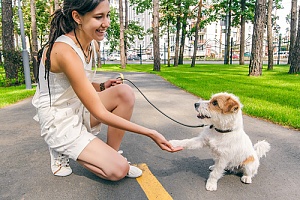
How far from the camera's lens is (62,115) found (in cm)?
262

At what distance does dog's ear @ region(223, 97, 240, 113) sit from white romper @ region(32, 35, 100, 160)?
1.45 meters

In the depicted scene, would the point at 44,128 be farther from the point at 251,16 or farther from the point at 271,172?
the point at 251,16

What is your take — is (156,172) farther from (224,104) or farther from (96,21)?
(96,21)

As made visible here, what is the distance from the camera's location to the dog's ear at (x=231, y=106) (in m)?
2.51

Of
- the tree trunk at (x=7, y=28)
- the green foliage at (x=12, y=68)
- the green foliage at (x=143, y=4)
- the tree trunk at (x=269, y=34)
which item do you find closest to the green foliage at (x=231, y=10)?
the tree trunk at (x=269, y=34)

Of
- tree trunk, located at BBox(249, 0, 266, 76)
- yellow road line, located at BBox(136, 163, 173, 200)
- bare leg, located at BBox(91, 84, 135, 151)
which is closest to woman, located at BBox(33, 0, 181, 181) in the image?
yellow road line, located at BBox(136, 163, 173, 200)

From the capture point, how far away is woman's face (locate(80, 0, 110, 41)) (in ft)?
7.92

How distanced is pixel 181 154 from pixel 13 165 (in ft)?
7.33

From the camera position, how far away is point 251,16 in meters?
23.7

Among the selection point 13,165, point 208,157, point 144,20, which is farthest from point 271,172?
point 144,20

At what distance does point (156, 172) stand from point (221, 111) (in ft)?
3.51

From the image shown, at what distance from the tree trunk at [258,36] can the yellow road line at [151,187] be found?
37.0 ft

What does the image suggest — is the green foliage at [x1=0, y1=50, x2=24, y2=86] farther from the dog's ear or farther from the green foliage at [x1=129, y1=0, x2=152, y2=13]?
the green foliage at [x1=129, y1=0, x2=152, y2=13]

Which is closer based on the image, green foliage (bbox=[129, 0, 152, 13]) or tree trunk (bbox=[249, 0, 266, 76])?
tree trunk (bbox=[249, 0, 266, 76])
